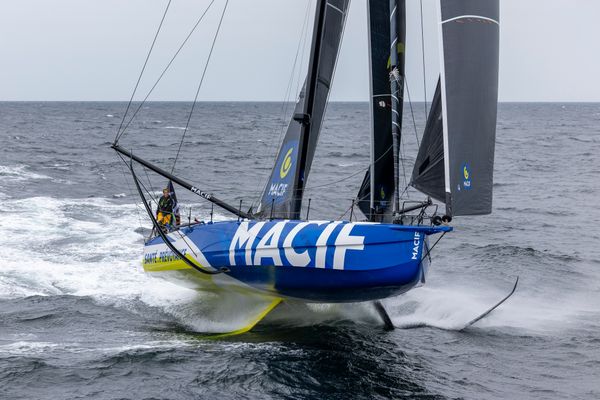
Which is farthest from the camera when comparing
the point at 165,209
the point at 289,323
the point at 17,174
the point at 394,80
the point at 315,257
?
the point at 17,174

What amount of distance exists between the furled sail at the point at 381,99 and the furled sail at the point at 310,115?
995 millimetres

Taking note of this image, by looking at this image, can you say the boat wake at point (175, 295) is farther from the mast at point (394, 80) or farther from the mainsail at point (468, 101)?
the mainsail at point (468, 101)

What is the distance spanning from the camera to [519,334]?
12.3 m

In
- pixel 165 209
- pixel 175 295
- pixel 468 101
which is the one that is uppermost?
pixel 468 101

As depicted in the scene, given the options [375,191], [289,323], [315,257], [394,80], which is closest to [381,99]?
[394,80]

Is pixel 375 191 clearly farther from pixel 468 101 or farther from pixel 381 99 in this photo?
pixel 468 101

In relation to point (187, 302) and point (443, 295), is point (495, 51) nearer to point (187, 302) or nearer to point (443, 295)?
point (443, 295)

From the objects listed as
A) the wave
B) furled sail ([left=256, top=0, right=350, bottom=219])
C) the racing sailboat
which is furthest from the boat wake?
the wave

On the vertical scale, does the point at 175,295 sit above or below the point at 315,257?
below

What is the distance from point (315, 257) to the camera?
10344mm

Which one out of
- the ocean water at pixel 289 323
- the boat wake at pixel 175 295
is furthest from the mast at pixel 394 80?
the boat wake at pixel 175 295

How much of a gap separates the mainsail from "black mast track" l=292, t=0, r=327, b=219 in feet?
9.36

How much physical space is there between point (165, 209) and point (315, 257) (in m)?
4.53

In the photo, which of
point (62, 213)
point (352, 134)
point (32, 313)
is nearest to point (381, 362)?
point (32, 313)
